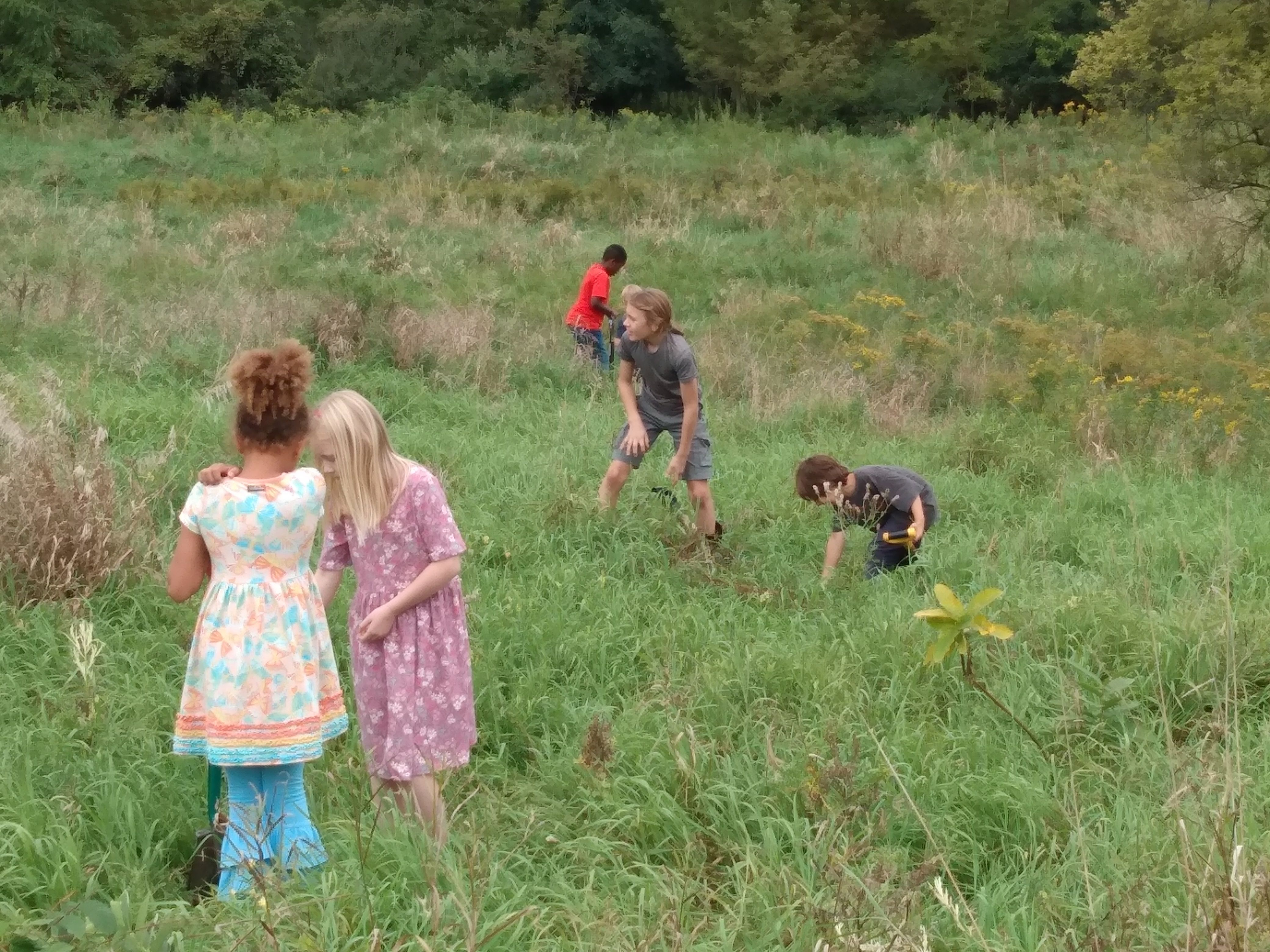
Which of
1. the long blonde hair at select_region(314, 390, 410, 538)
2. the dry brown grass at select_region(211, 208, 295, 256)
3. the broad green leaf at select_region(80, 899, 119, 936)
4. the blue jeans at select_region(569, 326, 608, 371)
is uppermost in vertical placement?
the long blonde hair at select_region(314, 390, 410, 538)

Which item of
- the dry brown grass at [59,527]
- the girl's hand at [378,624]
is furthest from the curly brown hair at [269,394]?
the dry brown grass at [59,527]

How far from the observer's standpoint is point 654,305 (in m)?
6.34

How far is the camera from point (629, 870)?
3.47 m

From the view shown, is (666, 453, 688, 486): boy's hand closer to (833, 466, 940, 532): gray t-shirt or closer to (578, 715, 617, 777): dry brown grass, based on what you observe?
(833, 466, 940, 532): gray t-shirt

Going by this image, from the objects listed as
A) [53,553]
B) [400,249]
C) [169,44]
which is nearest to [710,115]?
[169,44]

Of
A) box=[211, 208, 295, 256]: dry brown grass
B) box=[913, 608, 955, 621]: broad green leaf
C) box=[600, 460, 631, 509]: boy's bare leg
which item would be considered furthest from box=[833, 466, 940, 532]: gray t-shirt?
box=[211, 208, 295, 256]: dry brown grass

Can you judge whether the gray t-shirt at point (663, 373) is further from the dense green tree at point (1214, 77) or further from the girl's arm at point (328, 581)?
the dense green tree at point (1214, 77)

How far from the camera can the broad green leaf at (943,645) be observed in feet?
7.22

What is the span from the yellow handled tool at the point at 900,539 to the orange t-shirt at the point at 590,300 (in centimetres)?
553

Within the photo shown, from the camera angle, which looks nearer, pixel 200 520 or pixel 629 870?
pixel 200 520

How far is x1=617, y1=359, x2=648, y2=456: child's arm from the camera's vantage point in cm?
645

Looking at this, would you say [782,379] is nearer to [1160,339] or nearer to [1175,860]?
[1160,339]

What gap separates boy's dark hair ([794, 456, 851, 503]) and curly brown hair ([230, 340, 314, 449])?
118 inches

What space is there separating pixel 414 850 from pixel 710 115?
111ft
